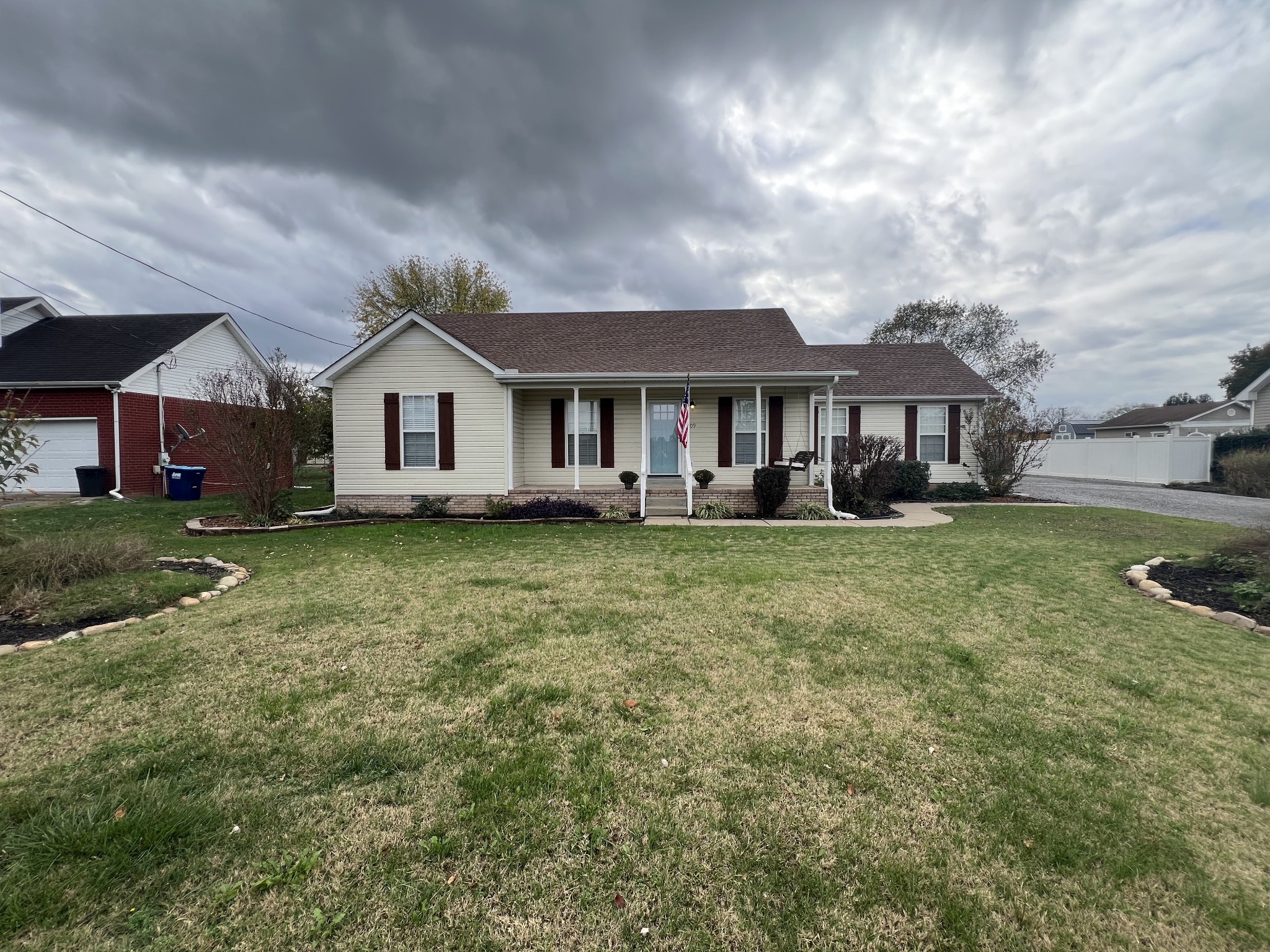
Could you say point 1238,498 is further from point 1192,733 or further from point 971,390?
point 1192,733

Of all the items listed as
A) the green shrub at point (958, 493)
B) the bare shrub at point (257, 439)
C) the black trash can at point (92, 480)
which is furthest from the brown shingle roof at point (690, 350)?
the black trash can at point (92, 480)

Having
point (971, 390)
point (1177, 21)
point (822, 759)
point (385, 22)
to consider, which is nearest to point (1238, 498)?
point (971, 390)

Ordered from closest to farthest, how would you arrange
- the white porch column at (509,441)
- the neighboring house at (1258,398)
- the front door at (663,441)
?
1. the white porch column at (509,441)
2. the front door at (663,441)
3. the neighboring house at (1258,398)

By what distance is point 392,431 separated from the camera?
11.8 m

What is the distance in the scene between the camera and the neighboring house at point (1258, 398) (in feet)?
68.3

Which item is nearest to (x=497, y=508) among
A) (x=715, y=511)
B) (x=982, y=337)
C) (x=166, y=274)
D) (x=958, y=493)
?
(x=715, y=511)

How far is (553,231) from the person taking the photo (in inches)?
733

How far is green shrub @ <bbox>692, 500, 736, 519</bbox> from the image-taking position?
11461mm

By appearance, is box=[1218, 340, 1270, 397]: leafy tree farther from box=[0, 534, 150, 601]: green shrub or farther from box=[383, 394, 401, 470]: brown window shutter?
box=[0, 534, 150, 601]: green shrub

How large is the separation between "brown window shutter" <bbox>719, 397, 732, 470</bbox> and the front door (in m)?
1.18

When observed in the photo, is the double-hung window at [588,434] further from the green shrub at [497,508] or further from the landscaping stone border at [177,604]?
the landscaping stone border at [177,604]

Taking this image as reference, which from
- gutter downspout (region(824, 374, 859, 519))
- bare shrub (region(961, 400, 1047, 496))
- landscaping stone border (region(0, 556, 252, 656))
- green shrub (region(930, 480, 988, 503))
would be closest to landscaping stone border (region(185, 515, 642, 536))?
landscaping stone border (region(0, 556, 252, 656))

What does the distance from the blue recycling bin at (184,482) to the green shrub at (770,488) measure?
50.7ft

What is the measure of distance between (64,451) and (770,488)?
20602mm
